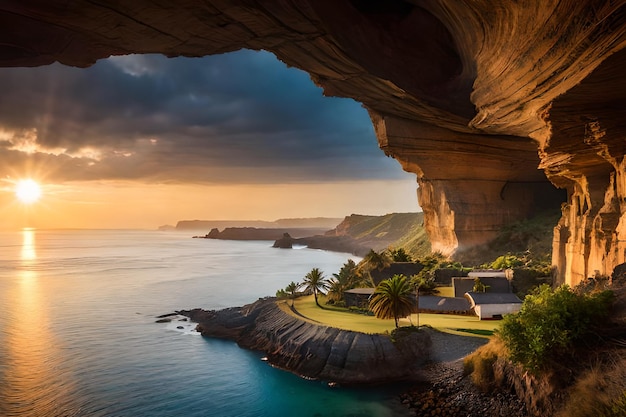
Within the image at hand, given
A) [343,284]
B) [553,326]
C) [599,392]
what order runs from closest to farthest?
[599,392] < [553,326] < [343,284]

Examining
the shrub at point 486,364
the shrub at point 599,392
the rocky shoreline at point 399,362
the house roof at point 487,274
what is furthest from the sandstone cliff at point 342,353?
the house roof at point 487,274

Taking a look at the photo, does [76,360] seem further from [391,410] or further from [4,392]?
[391,410]

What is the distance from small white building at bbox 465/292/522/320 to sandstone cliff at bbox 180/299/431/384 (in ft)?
23.6

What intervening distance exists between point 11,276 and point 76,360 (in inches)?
4069

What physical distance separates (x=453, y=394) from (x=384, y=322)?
13.2m

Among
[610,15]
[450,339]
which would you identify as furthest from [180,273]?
[610,15]

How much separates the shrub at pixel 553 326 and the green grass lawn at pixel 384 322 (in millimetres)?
11266

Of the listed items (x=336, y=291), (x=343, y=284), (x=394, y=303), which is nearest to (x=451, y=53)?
(x=394, y=303)

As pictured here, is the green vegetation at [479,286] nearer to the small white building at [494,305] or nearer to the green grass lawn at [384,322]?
the small white building at [494,305]

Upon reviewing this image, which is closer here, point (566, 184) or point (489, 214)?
point (566, 184)

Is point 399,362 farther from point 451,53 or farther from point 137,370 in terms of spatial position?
point 451,53

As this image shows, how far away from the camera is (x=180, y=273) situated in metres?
132

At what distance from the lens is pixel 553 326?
82.5 feet

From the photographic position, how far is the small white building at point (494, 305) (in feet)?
138
